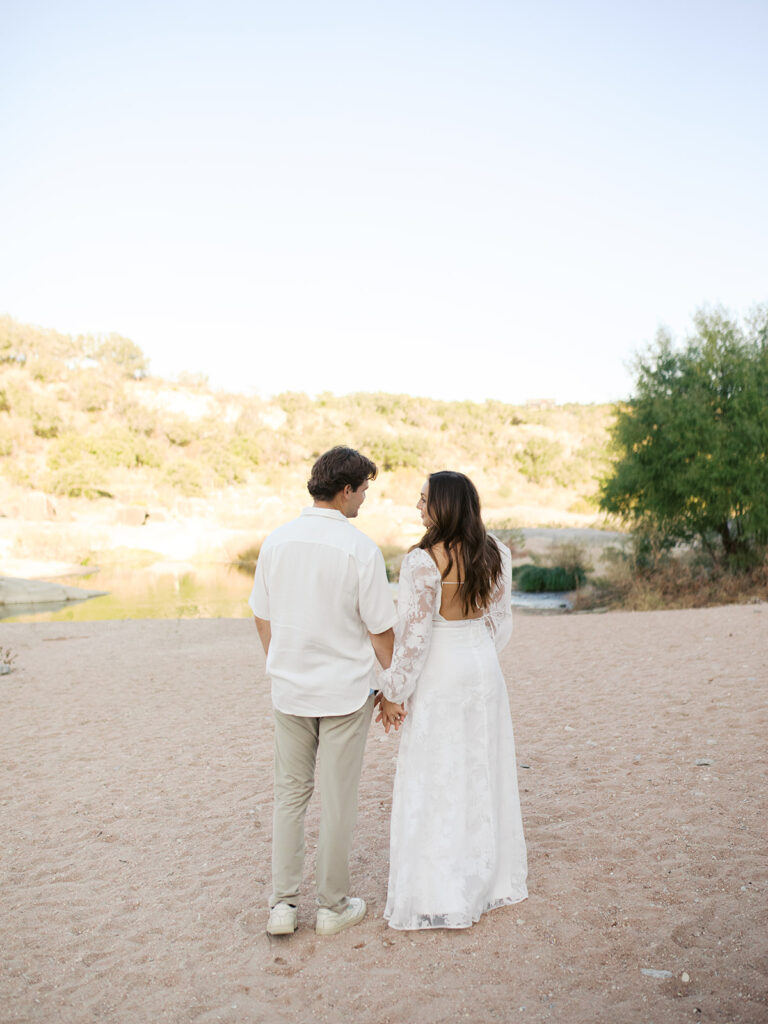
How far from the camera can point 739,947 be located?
309cm

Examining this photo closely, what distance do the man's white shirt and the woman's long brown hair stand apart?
0.27 metres

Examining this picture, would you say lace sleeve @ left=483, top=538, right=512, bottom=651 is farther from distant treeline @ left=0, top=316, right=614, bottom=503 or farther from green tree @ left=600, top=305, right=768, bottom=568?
distant treeline @ left=0, top=316, right=614, bottom=503

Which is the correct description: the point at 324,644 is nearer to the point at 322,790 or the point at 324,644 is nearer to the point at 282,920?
the point at 322,790

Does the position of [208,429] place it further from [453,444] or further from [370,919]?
[370,919]

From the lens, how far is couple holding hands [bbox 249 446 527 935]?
3049mm

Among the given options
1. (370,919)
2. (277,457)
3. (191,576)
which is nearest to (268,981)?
(370,919)

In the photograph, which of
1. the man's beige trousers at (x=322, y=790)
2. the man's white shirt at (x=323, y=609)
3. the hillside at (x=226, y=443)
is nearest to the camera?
the man's white shirt at (x=323, y=609)

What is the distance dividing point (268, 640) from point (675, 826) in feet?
8.11

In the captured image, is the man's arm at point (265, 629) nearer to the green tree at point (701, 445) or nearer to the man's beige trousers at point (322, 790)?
the man's beige trousers at point (322, 790)

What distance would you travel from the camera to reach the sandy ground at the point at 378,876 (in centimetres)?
288

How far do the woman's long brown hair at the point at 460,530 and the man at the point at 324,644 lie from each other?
241 millimetres

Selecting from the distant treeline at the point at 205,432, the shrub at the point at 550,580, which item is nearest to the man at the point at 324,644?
the shrub at the point at 550,580

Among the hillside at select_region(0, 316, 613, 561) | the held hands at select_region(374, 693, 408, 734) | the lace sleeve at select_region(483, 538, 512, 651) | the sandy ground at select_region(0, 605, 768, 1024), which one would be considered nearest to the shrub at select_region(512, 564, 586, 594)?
the hillside at select_region(0, 316, 613, 561)

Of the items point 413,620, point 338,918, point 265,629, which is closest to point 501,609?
point 413,620
